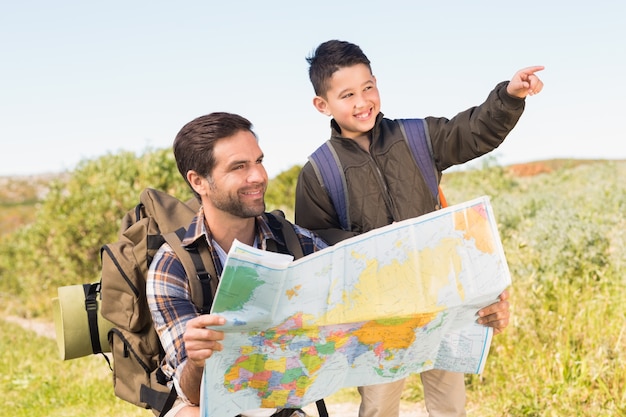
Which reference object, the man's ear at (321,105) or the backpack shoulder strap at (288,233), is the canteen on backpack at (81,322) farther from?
the man's ear at (321,105)

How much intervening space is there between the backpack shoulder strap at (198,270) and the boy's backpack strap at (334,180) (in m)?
0.65

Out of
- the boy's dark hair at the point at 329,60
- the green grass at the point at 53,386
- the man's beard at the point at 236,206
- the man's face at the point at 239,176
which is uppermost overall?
the boy's dark hair at the point at 329,60

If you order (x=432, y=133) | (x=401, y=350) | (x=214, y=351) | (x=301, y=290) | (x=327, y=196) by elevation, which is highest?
(x=432, y=133)

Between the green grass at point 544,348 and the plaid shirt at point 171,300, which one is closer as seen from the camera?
the plaid shirt at point 171,300

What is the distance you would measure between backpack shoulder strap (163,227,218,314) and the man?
0.02 m

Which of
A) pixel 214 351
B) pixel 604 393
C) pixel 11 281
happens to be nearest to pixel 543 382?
pixel 604 393

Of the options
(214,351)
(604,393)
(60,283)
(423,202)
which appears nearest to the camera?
(214,351)

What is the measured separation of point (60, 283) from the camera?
34.3 ft

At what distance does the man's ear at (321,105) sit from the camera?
10.2 ft

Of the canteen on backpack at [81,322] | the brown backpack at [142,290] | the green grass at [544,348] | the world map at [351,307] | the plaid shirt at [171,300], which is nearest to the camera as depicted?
the world map at [351,307]

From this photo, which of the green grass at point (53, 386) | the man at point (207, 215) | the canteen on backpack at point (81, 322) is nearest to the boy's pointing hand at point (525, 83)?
the man at point (207, 215)

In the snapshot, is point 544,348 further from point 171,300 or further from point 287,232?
point 171,300

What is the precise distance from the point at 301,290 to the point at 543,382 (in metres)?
2.74

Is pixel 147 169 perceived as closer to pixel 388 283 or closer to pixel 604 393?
pixel 604 393
